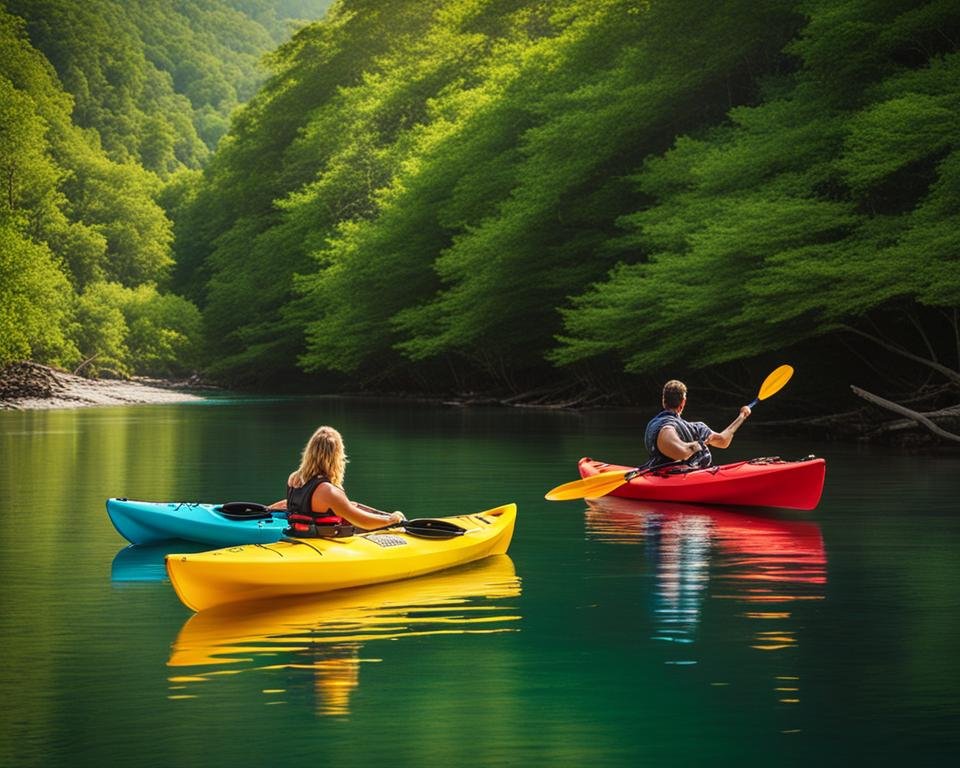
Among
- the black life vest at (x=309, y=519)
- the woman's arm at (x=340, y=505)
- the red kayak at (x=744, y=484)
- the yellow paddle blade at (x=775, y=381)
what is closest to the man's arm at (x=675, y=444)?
Result: the red kayak at (x=744, y=484)

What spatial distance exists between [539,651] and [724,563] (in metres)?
3.81

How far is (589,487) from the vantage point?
1558 centimetres

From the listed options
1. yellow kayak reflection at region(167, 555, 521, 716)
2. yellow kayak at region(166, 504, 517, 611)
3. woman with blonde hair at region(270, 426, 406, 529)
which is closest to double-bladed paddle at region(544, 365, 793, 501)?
yellow kayak at region(166, 504, 517, 611)

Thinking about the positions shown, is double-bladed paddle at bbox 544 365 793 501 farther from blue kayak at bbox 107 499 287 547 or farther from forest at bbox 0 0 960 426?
forest at bbox 0 0 960 426

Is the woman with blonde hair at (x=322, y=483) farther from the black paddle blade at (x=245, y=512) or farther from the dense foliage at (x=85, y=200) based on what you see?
the dense foliage at (x=85, y=200)

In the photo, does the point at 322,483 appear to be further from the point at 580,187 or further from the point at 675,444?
the point at 580,187

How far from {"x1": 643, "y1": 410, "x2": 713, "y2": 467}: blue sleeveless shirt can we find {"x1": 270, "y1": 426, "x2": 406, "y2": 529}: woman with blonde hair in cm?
578

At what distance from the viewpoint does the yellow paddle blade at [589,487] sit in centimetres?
1531

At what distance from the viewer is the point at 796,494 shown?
52.6 ft

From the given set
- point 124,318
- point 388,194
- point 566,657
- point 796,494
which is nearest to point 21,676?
point 566,657

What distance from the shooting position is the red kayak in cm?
1587

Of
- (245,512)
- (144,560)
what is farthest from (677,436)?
(144,560)

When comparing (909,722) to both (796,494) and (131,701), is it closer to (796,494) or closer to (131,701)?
(131,701)

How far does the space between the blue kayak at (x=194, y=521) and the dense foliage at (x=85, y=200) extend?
106ft
